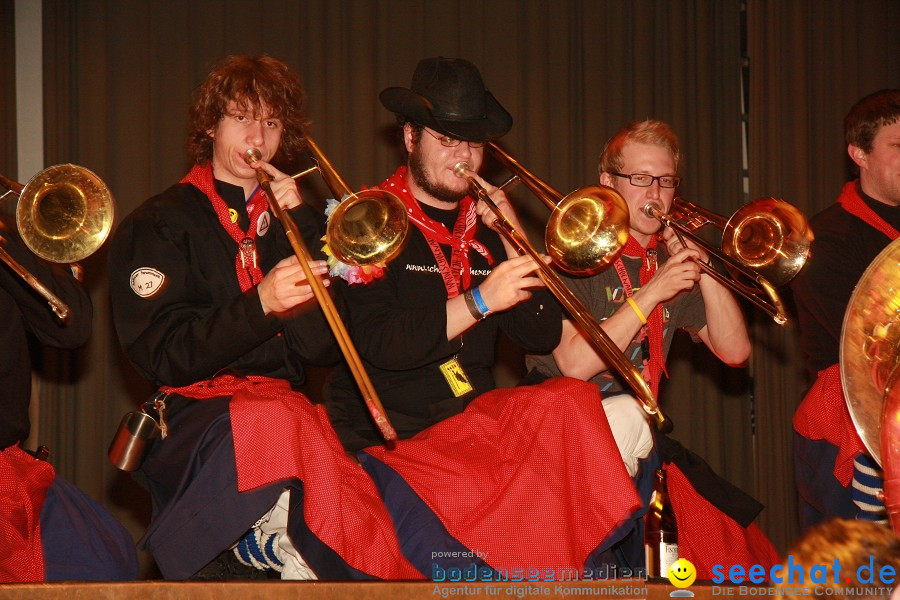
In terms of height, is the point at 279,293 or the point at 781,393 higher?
the point at 279,293

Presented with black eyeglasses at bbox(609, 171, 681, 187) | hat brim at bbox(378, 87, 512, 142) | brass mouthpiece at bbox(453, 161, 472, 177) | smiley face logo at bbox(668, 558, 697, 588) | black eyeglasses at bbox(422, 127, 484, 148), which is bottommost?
smiley face logo at bbox(668, 558, 697, 588)

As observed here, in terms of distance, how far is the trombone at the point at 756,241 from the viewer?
316 centimetres

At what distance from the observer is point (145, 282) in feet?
8.56

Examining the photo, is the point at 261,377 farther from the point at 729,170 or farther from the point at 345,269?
the point at 729,170

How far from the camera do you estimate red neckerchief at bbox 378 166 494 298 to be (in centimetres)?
293

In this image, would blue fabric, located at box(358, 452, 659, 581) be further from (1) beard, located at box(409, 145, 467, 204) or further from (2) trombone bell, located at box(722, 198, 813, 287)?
(2) trombone bell, located at box(722, 198, 813, 287)

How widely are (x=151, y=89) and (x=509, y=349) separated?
75.3 inches

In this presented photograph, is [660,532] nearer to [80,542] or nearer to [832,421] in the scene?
[832,421]

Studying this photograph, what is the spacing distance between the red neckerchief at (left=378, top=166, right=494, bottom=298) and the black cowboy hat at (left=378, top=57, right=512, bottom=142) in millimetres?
220

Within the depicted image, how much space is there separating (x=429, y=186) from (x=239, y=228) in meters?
0.60

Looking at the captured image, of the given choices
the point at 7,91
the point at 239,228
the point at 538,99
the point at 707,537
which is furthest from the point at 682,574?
the point at 7,91

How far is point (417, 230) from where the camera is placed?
9.80 feet

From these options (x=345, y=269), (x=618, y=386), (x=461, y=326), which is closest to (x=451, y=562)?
(x=461, y=326)

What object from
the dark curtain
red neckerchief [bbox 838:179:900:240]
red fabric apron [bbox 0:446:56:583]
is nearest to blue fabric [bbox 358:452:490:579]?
red fabric apron [bbox 0:446:56:583]
